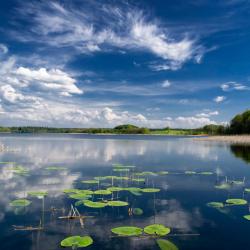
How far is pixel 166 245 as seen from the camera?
7871 mm

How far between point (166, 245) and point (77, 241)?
2581 mm

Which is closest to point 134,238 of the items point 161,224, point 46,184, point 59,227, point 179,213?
point 161,224

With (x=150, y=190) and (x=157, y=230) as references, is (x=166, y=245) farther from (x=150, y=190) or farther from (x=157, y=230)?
(x=150, y=190)

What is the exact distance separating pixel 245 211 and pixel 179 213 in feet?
9.49

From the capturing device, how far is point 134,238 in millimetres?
8352

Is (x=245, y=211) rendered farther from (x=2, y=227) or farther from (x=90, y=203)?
(x=2, y=227)

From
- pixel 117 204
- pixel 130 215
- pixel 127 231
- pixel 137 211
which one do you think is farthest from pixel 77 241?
pixel 117 204

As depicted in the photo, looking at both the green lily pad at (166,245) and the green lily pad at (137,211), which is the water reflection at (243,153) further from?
the green lily pad at (166,245)

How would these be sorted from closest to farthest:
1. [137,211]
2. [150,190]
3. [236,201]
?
1. [137,211]
2. [236,201]
3. [150,190]

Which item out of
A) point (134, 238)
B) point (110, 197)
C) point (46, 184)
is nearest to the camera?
point (134, 238)

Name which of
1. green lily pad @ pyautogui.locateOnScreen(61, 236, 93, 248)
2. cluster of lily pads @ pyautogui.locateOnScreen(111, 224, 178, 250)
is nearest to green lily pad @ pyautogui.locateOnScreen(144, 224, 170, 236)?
cluster of lily pads @ pyautogui.locateOnScreen(111, 224, 178, 250)

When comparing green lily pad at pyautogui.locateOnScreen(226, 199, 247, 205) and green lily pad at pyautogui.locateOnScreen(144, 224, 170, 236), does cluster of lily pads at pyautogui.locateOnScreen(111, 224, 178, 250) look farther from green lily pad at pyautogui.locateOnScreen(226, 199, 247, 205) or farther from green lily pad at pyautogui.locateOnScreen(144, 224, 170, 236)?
green lily pad at pyautogui.locateOnScreen(226, 199, 247, 205)

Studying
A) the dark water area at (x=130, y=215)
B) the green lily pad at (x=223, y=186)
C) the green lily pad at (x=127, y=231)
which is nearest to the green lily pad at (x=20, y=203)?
the dark water area at (x=130, y=215)

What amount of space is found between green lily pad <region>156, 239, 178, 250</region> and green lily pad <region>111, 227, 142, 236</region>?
77cm
